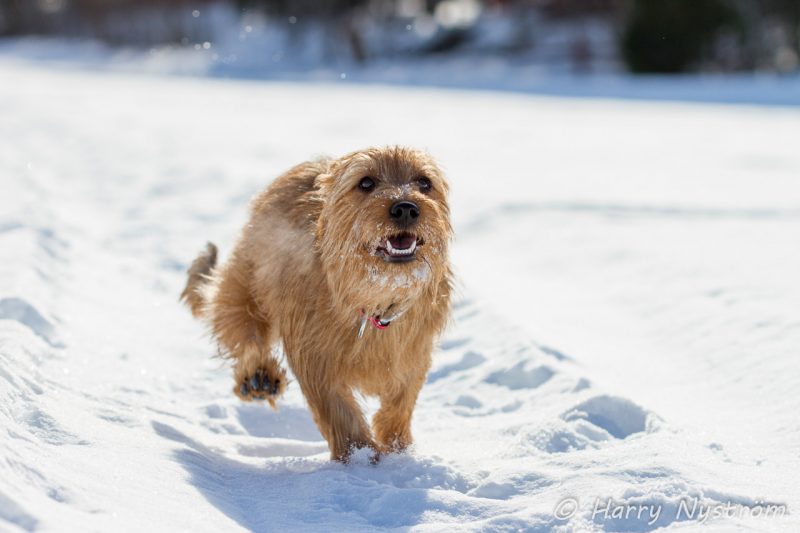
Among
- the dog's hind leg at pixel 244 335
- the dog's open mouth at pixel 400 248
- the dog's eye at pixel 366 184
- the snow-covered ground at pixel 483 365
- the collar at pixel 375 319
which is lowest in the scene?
the snow-covered ground at pixel 483 365

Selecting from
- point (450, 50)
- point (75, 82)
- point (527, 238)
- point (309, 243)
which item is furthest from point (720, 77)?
point (309, 243)

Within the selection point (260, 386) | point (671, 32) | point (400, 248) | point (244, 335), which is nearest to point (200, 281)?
point (244, 335)

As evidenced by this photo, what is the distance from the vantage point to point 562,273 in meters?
7.73

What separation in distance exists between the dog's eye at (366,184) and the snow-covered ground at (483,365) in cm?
110

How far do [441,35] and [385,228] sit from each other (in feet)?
104

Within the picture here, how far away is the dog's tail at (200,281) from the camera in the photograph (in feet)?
18.1

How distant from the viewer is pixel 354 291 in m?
4.18

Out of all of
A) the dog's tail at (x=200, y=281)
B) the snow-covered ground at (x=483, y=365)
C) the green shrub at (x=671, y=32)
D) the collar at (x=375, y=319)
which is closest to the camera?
the snow-covered ground at (x=483, y=365)

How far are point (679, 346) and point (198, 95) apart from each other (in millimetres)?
19610

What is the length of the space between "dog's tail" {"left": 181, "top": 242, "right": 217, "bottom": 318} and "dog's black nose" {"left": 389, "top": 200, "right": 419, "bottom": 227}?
1.78 metres

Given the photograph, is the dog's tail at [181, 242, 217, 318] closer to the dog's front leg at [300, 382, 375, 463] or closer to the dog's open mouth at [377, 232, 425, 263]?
the dog's front leg at [300, 382, 375, 463]

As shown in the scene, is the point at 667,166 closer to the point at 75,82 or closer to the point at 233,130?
the point at 233,130

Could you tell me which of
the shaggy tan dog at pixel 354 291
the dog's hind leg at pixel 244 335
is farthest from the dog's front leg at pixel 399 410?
the dog's hind leg at pixel 244 335

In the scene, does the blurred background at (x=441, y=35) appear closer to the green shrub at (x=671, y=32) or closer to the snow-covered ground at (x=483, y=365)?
the green shrub at (x=671, y=32)
